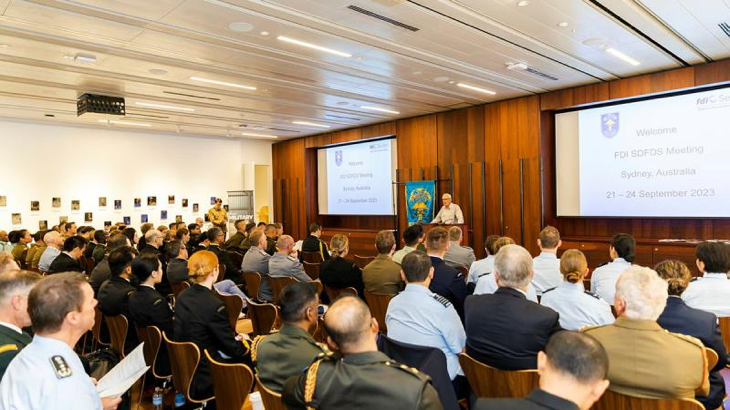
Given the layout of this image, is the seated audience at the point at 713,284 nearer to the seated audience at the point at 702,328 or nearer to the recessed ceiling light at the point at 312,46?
the seated audience at the point at 702,328

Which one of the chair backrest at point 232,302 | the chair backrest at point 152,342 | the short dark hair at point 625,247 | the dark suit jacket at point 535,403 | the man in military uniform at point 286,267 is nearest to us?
the dark suit jacket at point 535,403

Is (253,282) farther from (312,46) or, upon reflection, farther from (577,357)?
(577,357)

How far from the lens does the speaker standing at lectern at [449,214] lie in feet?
33.0

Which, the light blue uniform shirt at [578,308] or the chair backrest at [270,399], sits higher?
the light blue uniform shirt at [578,308]

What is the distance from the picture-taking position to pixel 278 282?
5.48 m

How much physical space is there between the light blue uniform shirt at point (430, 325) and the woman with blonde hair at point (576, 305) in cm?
65

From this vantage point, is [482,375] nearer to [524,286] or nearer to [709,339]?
[524,286]

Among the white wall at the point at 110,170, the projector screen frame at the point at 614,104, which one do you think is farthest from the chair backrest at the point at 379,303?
the white wall at the point at 110,170

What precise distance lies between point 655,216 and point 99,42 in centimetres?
900

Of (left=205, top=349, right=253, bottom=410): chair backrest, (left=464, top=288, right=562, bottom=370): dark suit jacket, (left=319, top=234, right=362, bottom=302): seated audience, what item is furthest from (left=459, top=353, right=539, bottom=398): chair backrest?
(left=319, top=234, right=362, bottom=302): seated audience

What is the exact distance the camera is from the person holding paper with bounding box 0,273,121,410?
1653 millimetres

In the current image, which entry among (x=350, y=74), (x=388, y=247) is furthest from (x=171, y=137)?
(x=388, y=247)

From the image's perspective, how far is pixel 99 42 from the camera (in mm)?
6023

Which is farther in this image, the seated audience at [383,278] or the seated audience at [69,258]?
the seated audience at [69,258]
